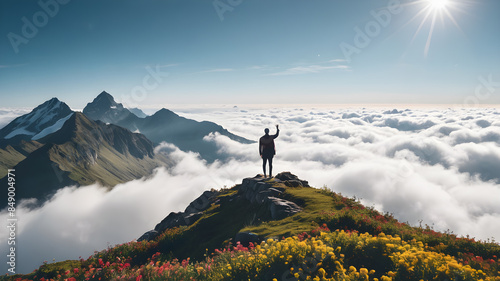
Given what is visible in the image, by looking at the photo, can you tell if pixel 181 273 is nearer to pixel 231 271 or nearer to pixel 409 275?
pixel 231 271

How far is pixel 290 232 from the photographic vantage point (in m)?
12.6

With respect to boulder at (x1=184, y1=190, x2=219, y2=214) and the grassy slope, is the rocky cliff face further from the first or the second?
the grassy slope

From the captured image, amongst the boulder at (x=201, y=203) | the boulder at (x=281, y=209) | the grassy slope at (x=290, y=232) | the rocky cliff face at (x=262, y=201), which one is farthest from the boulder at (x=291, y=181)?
the boulder at (x=201, y=203)

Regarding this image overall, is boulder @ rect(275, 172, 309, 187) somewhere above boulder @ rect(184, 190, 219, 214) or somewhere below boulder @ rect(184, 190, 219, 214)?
above

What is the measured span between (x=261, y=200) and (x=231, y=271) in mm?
14322

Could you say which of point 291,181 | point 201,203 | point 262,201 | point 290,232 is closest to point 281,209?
point 262,201

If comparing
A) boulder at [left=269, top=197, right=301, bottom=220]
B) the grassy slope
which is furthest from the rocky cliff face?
the grassy slope

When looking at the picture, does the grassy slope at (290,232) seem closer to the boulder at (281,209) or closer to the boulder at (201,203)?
the boulder at (281,209)

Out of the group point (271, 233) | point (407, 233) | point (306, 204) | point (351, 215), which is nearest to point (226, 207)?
point (306, 204)

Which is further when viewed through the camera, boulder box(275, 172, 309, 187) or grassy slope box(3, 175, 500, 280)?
boulder box(275, 172, 309, 187)

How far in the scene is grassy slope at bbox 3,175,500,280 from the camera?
10.4m

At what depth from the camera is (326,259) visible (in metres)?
6.94

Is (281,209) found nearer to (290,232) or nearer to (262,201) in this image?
(262,201)

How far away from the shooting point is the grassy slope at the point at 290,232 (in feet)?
34.2
